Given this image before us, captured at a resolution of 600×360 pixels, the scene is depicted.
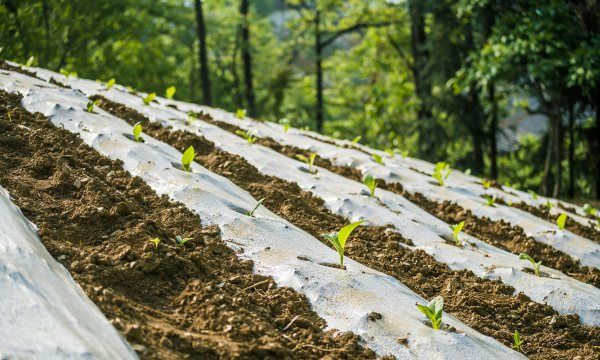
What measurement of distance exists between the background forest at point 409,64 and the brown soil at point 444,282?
3.19 meters

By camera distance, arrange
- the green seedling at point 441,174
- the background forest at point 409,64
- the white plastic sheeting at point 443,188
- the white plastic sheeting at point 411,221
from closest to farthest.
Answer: the white plastic sheeting at point 411,221 → the white plastic sheeting at point 443,188 → the green seedling at point 441,174 → the background forest at point 409,64

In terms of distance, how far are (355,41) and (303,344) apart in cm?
2172

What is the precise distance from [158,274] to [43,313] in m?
0.63

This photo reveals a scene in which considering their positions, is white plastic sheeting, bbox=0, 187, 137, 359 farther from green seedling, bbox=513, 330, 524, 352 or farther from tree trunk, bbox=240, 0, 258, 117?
tree trunk, bbox=240, 0, 258, 117

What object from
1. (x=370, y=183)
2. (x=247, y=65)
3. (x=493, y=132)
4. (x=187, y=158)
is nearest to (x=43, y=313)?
(x=187, y=158)

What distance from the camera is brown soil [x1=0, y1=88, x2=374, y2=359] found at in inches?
73.6

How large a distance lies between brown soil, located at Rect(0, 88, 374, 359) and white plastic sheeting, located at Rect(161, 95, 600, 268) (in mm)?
2362

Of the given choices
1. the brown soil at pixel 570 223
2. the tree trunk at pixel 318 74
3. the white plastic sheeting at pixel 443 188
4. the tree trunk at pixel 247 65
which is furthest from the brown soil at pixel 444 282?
the tree trunk at pixel 318 74

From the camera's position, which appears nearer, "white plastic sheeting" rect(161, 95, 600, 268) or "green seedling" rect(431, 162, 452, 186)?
"white plastic sheeting" rect(161, 95, 600, 268)

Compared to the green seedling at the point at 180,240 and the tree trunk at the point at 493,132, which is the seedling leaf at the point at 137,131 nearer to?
the green seedling at the point at 180,240

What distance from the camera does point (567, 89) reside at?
9844 mm

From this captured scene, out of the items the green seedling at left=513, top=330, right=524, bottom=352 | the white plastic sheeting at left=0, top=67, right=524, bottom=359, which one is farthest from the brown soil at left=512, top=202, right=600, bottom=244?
the white plastic sheeting at left=0, top=67, right=524, bottom=359

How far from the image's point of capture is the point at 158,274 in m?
2.21

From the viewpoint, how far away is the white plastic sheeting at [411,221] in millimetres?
2943
